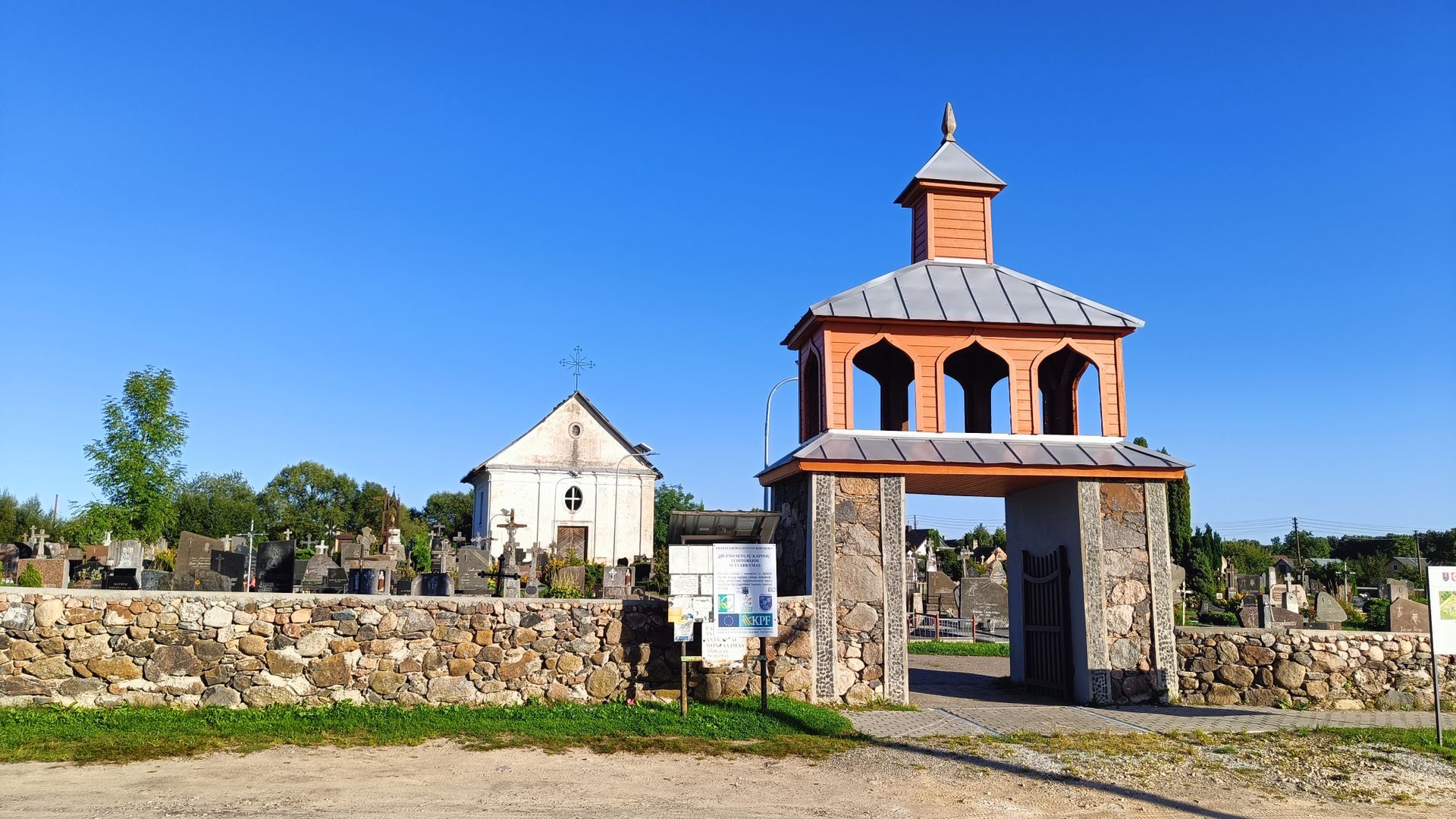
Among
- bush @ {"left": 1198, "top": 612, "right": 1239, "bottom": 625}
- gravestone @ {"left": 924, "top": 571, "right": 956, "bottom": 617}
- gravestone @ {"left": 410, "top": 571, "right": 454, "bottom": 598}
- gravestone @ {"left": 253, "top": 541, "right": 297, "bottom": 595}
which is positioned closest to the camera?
gravestone @ {"left": 410, "top": 571, "right": 454, "bottom": 598}

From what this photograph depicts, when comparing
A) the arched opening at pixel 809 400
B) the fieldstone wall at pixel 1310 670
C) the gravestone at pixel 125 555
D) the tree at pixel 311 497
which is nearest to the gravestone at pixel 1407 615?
the fieldstone wall at pixel 1310 670

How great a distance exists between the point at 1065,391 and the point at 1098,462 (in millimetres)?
2727

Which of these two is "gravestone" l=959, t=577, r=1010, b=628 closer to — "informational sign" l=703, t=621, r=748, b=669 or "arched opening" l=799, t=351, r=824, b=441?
"arched opening" l=799, t=351, r=824, b=441

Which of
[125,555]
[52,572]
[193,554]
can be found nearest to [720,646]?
[52,572]

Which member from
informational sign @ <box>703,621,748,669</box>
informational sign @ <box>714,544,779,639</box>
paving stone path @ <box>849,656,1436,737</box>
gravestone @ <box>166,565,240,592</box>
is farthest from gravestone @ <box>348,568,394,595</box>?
paving stone path @ <box>849,656,1436,737</box>

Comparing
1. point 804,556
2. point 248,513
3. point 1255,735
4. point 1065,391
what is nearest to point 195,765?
point 804,556

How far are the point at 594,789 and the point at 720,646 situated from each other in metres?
3.54

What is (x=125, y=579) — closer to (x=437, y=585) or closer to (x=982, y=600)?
(x=437, y=585)

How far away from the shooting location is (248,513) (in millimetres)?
62125

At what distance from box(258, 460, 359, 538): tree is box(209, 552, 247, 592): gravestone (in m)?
57.4

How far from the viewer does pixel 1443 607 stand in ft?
34.9

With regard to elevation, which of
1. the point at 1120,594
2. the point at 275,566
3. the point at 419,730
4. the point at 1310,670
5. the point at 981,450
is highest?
the point at 981,450

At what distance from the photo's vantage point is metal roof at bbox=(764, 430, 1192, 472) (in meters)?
12.8

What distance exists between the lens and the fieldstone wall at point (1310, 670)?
12.9 m
